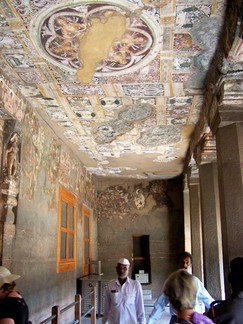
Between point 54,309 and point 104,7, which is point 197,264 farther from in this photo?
point 104,7

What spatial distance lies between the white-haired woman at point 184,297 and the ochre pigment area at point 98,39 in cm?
352

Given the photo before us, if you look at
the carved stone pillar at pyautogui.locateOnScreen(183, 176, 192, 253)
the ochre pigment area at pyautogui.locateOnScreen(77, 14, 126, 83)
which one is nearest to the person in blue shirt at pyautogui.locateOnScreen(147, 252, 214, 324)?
the ochre pigment area at pyautogui.locateOnScreen(77, 14, 126, 83)

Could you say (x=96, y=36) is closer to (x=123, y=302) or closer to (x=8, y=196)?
(x=8, y=196)

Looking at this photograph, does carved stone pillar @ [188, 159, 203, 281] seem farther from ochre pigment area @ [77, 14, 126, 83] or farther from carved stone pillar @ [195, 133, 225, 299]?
ochre pigment area @ [77, 14, 126, 83]

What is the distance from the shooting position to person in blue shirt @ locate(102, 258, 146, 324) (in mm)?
4629

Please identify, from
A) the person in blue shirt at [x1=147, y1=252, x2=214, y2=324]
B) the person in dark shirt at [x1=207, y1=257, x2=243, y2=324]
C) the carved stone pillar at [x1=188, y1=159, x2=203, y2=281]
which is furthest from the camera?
the carved stone pillar at [x1=188, y1=159, x2=203, y2=281]

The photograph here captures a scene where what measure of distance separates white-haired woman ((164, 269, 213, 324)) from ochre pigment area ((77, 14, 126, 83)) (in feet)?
11.5

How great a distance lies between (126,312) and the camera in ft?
15.2

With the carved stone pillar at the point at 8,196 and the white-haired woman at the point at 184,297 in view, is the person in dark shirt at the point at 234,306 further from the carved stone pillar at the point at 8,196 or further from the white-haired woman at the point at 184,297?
the carved stone pillar at the point at 8,196

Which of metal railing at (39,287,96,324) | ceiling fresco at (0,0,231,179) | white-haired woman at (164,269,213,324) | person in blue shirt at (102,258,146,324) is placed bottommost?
metal railing at (39,287,96,324)

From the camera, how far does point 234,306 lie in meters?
2.71

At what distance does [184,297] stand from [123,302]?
242cm

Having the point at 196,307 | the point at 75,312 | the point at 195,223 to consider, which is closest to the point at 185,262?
the point at 196,307

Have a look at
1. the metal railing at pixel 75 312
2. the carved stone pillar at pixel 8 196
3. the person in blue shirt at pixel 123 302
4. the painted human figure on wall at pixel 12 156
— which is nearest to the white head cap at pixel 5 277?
the metal railing at pixel 75 312
